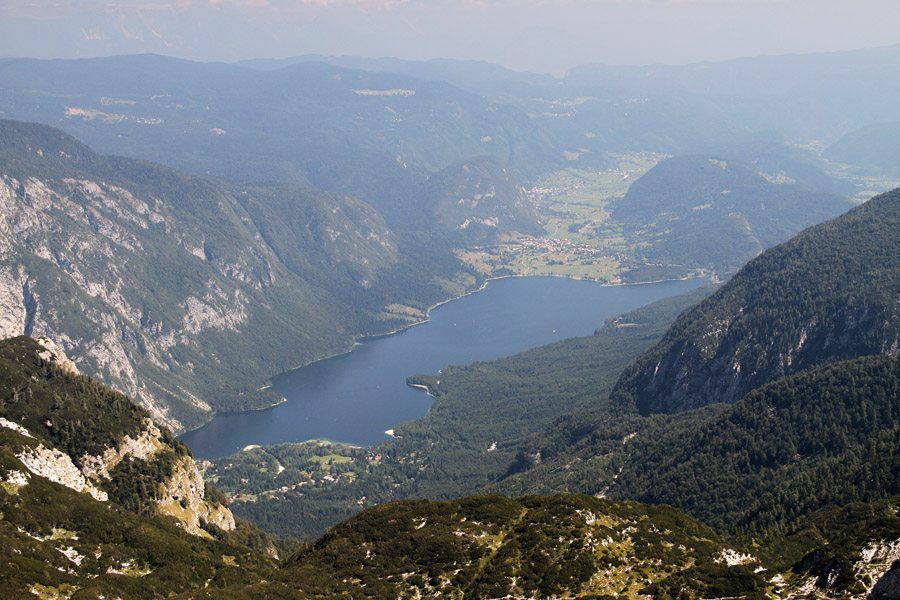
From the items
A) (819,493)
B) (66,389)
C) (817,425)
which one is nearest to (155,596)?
(66,389)

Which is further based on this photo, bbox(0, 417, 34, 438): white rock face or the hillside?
bbox(0, 417, 34, 438): white rock face

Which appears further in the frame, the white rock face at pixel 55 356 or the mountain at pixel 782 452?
the white rock face at pixel 55 356

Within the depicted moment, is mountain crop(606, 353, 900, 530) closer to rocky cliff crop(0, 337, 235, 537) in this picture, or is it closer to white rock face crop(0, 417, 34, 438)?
rocky cliff crop(0, 337, 235, 537)

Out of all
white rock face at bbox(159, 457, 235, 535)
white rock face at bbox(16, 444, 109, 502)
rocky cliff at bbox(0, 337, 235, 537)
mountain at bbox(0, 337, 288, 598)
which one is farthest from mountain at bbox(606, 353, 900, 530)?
white rock face at bbox(16, 444, 109, 502)

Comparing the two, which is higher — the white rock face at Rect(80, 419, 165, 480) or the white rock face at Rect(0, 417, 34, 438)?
the white rock face at Rect(0, 417, 34, 438)

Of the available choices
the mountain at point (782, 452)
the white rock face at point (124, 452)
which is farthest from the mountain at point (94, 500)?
the mountain at point (782, 452)

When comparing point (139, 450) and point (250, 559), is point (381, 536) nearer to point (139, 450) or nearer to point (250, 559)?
point (250, 559)

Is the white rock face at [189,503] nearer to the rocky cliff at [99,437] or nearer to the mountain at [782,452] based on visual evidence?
the rocky cliff at [99,437]

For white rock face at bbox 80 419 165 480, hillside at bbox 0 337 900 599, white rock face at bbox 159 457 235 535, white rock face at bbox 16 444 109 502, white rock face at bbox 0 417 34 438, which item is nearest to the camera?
hillside at bbox 0 337 900 599

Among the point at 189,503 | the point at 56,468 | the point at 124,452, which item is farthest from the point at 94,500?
the point at 189,503
